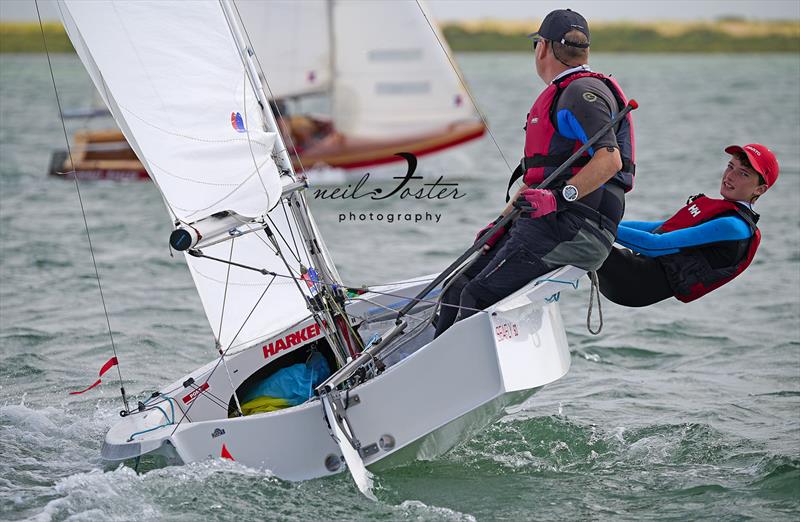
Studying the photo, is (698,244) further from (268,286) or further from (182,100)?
(182,100)

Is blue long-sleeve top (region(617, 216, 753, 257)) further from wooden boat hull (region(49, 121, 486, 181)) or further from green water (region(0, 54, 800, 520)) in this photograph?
wooden boat hull (region(49, 121, 486, 181))

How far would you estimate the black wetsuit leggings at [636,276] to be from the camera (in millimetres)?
4605

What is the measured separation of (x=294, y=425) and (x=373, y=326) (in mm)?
886

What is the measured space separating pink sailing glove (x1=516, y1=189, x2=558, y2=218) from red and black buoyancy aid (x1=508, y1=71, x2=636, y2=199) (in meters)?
0.20

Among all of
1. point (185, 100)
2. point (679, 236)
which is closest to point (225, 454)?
point (185, 100)

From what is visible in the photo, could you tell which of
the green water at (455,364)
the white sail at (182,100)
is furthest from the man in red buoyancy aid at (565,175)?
the white sail at (182,100)

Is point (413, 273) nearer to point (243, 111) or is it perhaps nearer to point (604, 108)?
point (243, 111)

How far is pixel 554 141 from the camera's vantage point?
4164mm

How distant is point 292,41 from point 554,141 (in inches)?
426

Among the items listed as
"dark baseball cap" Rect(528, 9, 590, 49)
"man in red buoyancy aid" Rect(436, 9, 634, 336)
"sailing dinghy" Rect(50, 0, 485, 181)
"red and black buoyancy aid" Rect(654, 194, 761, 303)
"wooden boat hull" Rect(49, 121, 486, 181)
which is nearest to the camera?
"man in red buoyancy aid" Rect(436, 9, 634, 336)

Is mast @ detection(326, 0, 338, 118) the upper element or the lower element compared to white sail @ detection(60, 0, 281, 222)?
upper

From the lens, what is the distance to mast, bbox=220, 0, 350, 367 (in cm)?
470

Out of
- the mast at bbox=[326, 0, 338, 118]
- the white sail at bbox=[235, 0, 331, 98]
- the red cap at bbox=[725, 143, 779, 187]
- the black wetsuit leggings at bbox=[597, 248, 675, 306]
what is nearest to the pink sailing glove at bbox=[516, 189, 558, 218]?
the black wetsuit leggings at bbox=[597, 248, 675, 306]

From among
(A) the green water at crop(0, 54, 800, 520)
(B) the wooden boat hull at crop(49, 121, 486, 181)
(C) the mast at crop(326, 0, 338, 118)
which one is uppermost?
(C) the mast at crop(326, 0, 338, 118)
